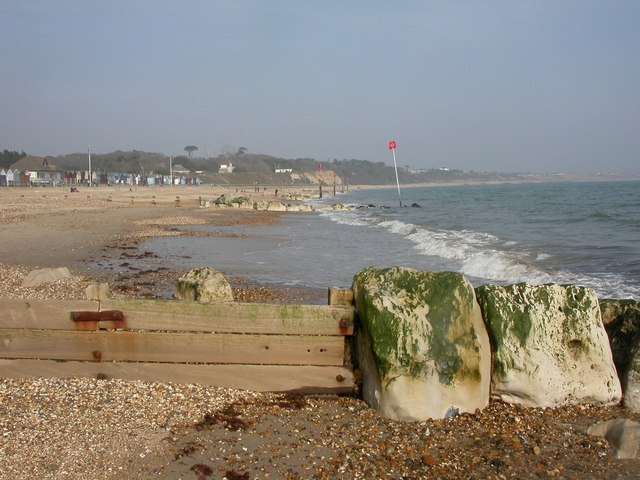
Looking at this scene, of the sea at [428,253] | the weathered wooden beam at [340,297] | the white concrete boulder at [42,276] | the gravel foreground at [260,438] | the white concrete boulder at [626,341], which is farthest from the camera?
the sea at [428,253]

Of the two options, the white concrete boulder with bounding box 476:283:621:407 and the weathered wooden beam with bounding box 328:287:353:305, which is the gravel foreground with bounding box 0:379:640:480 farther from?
the weathered wooden beam with bounding box 328:287:353:305

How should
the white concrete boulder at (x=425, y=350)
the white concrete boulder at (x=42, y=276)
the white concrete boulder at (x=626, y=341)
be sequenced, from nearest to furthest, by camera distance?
1. the white concrete boulder at (x=425, y=350)
2. the white concrete boulder at (x=626, y=341)
3. the white concrete boulder at (x=42, y=276)

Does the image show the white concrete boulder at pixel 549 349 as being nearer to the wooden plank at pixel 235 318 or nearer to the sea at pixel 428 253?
the wooden plank at pixel 235 318

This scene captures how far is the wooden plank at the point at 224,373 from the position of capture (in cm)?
527

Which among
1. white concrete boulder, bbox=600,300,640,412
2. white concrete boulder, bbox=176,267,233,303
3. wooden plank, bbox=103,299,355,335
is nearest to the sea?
white concrete boulder, bbox=176,267,233,303

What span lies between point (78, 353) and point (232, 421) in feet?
5.31

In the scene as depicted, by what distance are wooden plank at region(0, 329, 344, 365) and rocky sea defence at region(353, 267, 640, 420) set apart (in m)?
0.46

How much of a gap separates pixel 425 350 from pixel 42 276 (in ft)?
26.2

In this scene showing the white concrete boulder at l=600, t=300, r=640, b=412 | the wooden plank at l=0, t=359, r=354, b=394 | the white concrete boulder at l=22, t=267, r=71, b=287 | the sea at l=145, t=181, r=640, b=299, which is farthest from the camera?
the sea at l=145, t=181, r=640, b=299

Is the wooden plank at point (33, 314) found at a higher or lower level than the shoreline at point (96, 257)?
higher

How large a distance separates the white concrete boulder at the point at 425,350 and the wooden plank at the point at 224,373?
374 millimetres

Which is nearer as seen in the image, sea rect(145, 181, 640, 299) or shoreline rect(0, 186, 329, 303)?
shoreline rect(0, 186, 329, 303)

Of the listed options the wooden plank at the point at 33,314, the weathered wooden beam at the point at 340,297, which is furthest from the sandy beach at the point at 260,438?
the weathered wooden beam at the point at 340,297

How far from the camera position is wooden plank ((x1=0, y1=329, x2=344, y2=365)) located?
5.29m
